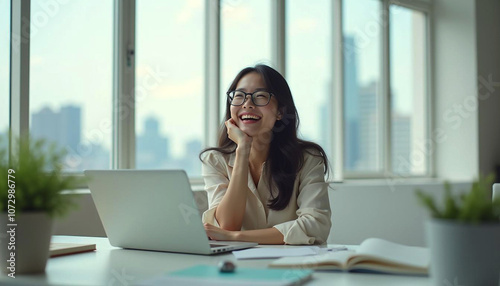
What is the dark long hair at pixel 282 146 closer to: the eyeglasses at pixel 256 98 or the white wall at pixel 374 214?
the eyeglasses at pixel 256 98

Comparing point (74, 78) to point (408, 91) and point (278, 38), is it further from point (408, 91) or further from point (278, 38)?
point (408, 91)

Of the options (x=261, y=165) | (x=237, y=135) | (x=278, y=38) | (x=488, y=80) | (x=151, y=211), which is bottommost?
(x=151, y=211)

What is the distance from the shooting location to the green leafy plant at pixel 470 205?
968mm

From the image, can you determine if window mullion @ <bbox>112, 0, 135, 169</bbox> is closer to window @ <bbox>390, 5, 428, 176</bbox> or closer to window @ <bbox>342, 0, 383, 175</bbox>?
window @ <bbox>342, 0, 383, 175</bbox>

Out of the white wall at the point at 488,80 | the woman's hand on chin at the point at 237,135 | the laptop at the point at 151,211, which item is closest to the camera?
the laptop at the point at 151,211

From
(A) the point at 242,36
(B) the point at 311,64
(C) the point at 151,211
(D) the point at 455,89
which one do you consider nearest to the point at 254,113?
(C) the point at 151,211

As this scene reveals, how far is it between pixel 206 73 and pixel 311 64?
1028 millimetres

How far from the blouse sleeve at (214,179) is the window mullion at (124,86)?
2.72ft

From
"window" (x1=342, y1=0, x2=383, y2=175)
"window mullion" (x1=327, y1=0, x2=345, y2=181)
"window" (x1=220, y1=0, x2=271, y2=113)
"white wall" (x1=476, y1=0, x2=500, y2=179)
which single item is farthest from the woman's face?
"white wall" (x1=476, y1=0, x2=500, y2=179)

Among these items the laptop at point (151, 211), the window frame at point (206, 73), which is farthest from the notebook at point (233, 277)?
the window frame at point (206, 73)

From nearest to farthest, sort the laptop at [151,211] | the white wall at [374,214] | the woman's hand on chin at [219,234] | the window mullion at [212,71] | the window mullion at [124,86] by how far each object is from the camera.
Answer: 1. the laptop at [151,211]
2. the woman's hand on chin at [219,234]
3. the window mullion at [124,86]
4. the window mullion at [212,71]
5. the white wall at [374,214]

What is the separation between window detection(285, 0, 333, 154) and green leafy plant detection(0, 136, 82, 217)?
3.03 metres

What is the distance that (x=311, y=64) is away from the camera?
437 cm

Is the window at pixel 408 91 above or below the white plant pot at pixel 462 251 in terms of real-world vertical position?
above
